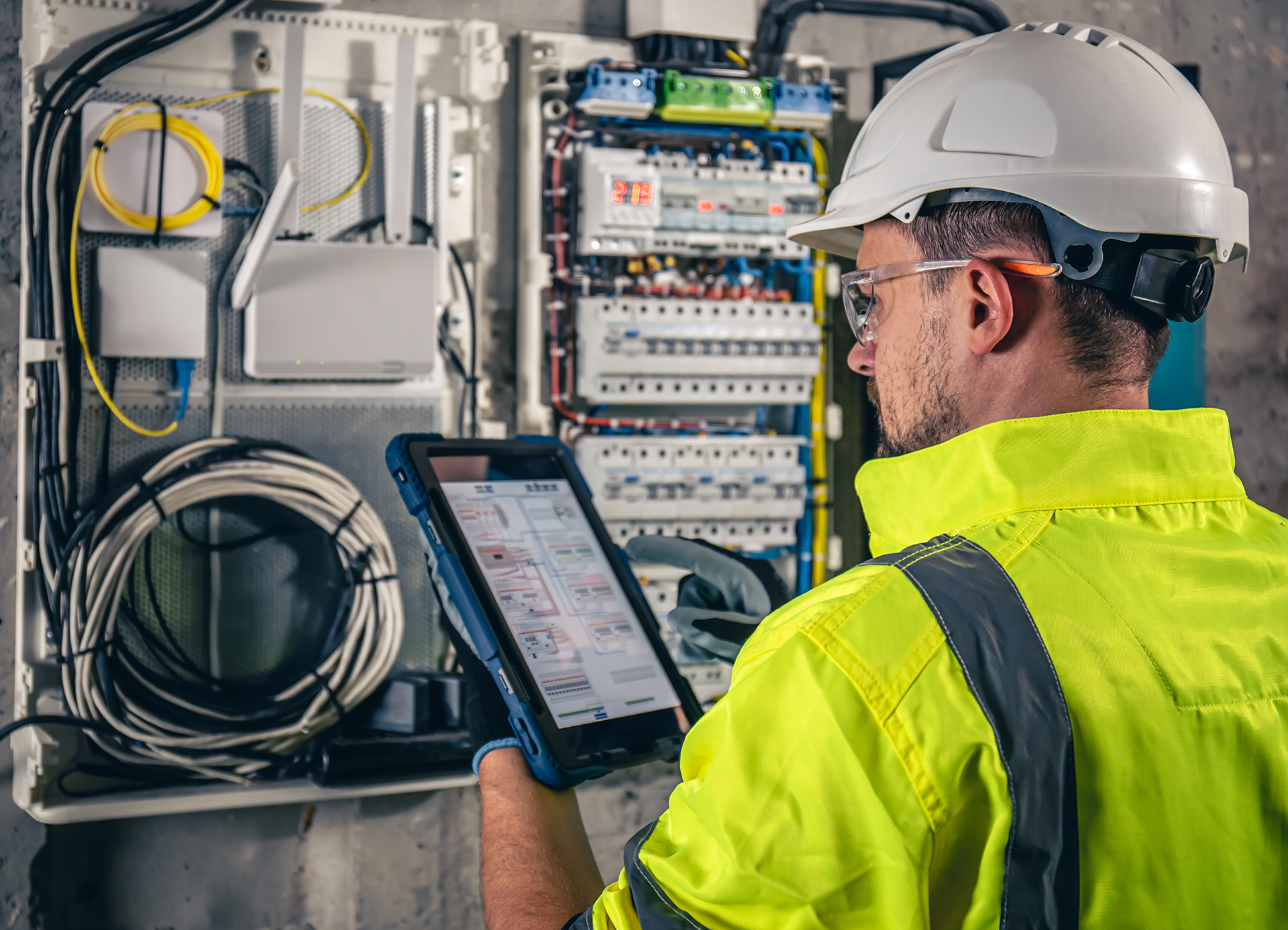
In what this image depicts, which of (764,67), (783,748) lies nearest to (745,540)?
(764,67)

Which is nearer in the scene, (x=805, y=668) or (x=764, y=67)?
(x=805, y=668)

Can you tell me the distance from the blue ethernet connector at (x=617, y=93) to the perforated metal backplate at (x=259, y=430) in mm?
313

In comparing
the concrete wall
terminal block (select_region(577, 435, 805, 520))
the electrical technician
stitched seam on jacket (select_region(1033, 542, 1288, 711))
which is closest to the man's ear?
the electrical technician

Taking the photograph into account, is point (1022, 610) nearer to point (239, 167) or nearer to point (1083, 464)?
point (1083, 464)

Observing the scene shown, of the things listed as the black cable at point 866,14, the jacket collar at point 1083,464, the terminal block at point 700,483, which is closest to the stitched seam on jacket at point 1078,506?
the jacket collar at point 1083,464

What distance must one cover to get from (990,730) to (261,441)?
157cm

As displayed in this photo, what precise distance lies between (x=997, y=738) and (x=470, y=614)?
2.53ft

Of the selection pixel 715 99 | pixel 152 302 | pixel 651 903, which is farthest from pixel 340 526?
pixel 651 903

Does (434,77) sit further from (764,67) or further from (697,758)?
(697,758)

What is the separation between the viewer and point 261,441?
200cm

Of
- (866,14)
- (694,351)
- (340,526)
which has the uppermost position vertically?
(866,14)

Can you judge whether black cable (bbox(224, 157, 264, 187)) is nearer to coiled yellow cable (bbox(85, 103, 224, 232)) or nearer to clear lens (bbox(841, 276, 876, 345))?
coiled yellow cable (bbox(85, 103, 224, 232))

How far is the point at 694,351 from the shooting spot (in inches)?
88.2

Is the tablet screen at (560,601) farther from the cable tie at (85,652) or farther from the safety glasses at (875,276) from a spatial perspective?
the cable tie at (85,652)
